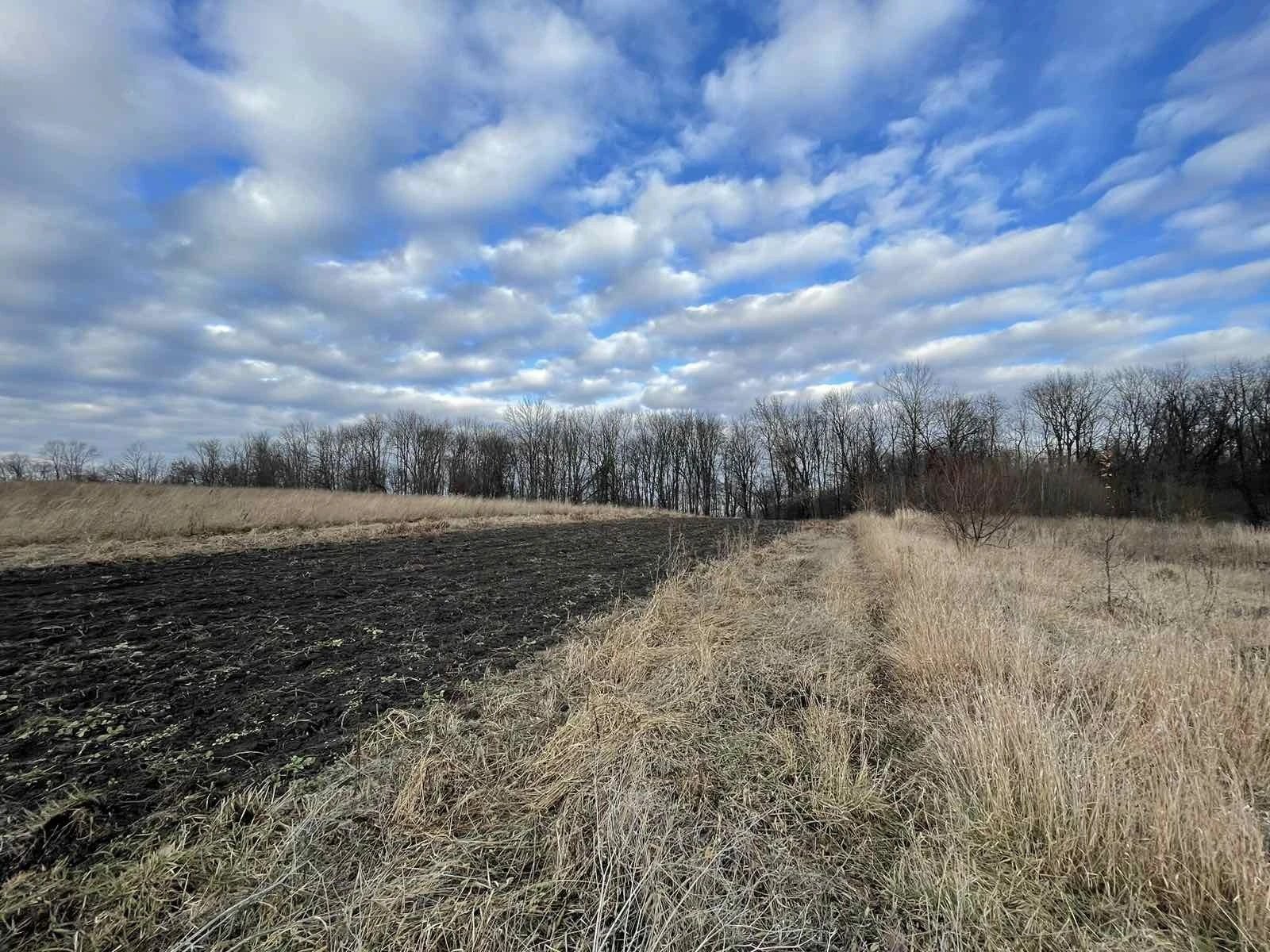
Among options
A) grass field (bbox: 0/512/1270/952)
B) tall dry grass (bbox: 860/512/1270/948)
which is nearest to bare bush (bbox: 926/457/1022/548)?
tall dry grass (bbox: 860/512/1270/948)

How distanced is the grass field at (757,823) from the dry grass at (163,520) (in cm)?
1104

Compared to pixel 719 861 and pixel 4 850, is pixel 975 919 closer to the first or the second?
pixel 719 861

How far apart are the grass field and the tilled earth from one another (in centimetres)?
43

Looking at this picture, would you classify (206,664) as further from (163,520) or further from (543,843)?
(163,520)

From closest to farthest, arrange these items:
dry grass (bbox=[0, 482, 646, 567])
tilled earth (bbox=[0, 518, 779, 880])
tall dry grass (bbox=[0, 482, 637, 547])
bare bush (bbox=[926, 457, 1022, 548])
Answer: tilled earth (bbox=[0, 518, 779, 880]) < dry grass (bbox=[0, 482, 646, 567]) < tall dry grass (bbox=[0, 482, 637, 547]) < bare bush (bbox=[926, 457, 1022, 548])

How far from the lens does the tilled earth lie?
Result: 2.66 m

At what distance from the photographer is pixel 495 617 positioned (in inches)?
265

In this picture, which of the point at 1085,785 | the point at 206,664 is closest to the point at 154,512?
the point at 206,664

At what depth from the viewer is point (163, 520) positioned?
1283 cm

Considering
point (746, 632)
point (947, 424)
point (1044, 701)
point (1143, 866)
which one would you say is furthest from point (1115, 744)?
point (947, 424)

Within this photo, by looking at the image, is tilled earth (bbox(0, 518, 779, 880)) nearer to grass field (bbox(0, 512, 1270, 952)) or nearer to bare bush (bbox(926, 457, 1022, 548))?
grass field (bbox(0, 512, 1270, 952))

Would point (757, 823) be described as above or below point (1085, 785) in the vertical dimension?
below

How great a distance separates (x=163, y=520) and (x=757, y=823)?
16.1 m

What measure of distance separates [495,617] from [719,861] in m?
4.99
